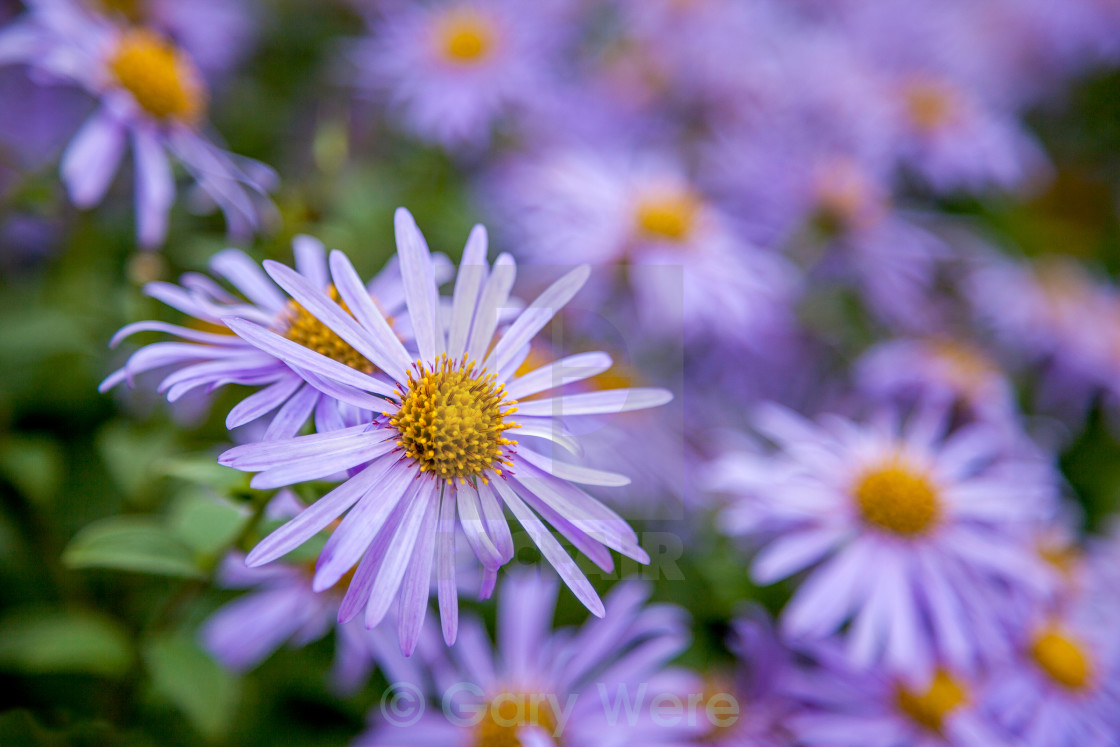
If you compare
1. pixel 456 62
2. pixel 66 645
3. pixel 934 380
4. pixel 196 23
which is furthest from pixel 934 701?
pixel 196 23

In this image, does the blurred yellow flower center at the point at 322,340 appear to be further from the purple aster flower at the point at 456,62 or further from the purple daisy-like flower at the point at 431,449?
the purple aster flower at the point at 456,62

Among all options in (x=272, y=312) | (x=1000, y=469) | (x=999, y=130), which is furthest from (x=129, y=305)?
(x=999, y=130)

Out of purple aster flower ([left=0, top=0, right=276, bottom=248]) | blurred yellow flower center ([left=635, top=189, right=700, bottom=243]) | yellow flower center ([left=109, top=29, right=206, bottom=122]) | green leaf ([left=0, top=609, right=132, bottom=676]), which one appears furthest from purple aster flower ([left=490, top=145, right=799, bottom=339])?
green leaf ([left=0, top=609, right=132, bottom=676])

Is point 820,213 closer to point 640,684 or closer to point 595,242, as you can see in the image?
point 595,242

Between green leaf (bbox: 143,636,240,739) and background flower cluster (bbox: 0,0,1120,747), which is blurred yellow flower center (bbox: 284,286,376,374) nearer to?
background flower cluster (bbox: 0,0,1120,747)

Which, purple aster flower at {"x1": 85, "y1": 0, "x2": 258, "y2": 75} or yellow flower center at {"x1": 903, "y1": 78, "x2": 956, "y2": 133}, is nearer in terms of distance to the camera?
purple aster flower at {"x1": 85, "y1": 0, "x2": 258, "y2": 75}

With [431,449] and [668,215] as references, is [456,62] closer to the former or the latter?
[668,215]
